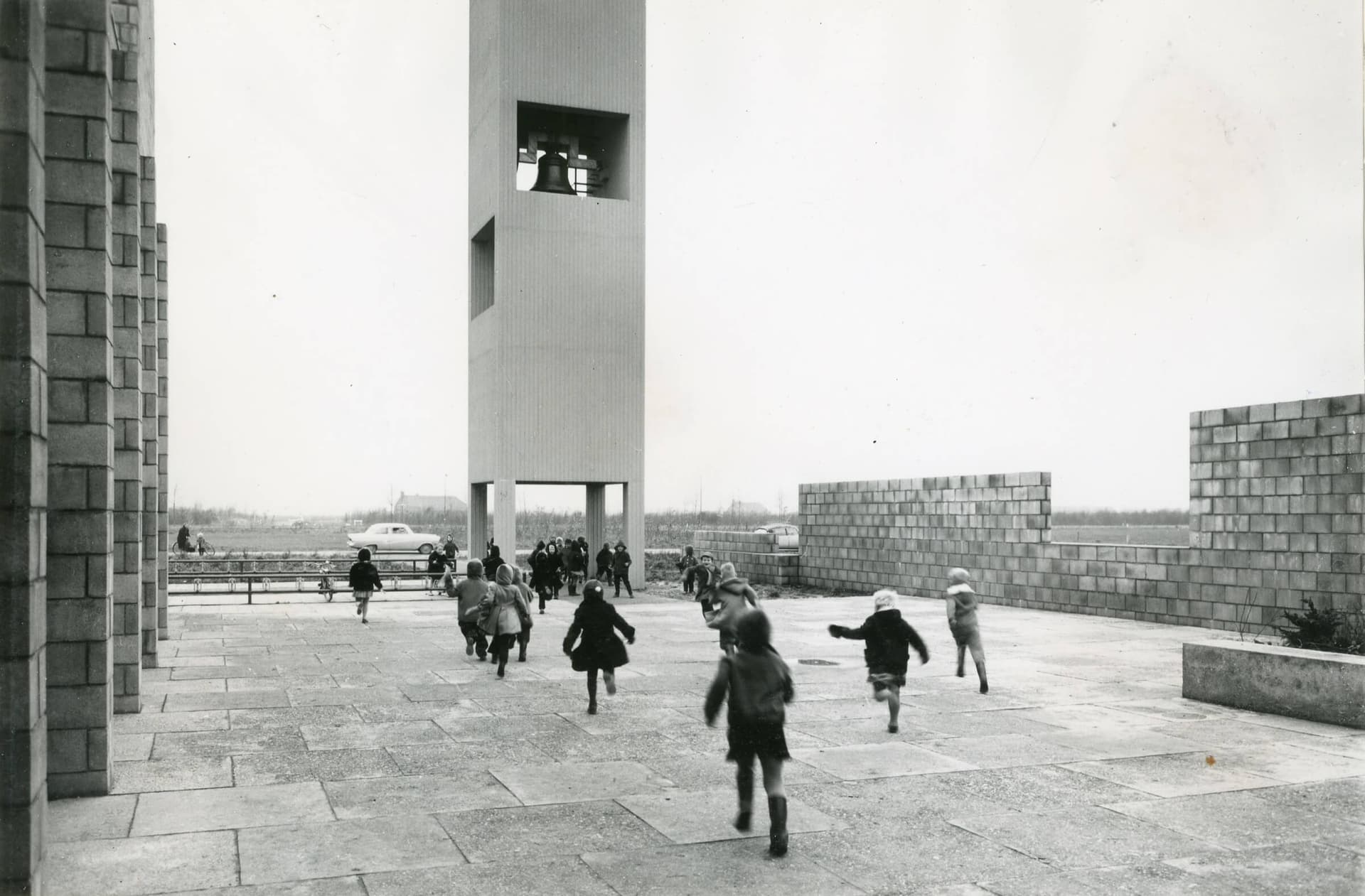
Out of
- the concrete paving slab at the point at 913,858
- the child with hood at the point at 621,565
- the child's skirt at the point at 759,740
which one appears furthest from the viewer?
the child with hood at the point at 621,565

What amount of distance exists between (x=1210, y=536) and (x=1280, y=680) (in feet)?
27.5

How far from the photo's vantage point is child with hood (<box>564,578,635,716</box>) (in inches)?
436

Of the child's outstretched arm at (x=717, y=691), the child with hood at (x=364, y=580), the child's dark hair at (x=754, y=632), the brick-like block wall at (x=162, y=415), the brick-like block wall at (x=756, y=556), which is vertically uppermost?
the brick-like block wall at (x=162, y=415)

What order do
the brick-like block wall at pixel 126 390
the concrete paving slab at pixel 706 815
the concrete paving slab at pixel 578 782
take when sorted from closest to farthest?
the concrete paving slab at pixel 706 815
the concrete paving slab at pixel 578 782
the brick-like block wall at pixel 126 390

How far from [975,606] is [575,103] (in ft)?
62.8

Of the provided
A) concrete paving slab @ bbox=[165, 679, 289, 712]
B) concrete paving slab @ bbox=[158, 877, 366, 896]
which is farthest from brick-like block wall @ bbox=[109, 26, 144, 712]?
concrete paving slab @ bbox=[158, 877, 366, 896]

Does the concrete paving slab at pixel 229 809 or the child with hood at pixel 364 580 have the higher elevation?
the child with hood at pixel 364 580

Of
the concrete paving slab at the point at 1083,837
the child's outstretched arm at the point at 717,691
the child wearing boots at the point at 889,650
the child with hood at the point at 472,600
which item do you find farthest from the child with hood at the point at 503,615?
the concrete paving slab at the point at 1083,837

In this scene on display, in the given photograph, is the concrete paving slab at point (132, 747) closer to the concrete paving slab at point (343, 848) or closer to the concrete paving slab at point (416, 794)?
the concrete paving slab at point (416, 794)

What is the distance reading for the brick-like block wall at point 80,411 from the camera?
25.2ft

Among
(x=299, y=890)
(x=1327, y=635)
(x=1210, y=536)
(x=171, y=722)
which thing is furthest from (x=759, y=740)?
(x=1210, y=536)

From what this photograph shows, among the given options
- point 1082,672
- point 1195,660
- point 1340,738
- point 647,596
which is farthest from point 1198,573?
point 647,596

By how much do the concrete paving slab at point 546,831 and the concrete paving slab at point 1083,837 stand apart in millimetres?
2175

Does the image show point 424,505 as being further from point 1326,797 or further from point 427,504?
point 1326,797
